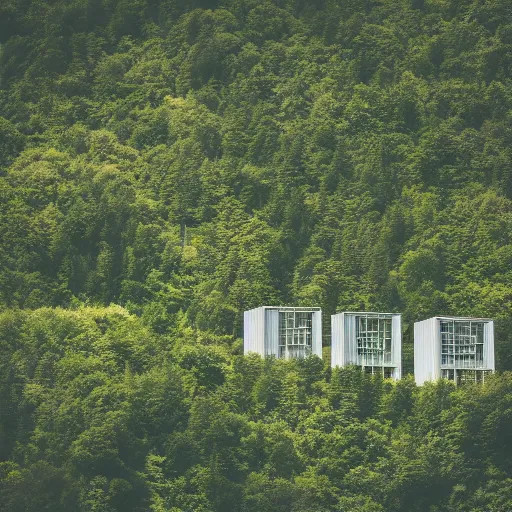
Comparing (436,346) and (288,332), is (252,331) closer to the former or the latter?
(288,332)

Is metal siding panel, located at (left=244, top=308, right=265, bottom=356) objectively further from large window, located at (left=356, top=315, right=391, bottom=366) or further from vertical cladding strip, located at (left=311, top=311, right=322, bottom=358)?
large window, located at (left=356, top=315, right=391, bottom=366)

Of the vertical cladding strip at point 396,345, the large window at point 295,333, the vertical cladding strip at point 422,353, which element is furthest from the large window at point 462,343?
the large window at point 295,333

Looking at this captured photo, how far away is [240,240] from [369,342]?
15.1m

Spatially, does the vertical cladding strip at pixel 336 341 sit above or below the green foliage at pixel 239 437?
above

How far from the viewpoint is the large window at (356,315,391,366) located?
68438 millimetres

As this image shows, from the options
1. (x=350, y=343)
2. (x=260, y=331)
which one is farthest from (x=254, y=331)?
(x=350, y=343)

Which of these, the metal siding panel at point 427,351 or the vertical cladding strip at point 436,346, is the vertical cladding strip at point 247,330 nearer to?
the metal siding panel at point 427,351

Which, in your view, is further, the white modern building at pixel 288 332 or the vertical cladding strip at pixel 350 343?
the white modern building at pixel 288 332

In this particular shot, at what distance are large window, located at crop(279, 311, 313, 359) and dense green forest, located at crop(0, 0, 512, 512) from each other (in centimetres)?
48

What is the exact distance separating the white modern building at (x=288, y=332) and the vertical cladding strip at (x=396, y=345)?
98.6 inches

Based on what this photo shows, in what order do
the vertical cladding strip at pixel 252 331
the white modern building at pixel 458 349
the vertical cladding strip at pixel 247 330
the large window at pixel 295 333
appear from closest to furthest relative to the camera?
the white modern building at pixel 458 349 → the large window at pixel 295 333 → the vertical cladding strip at pixel 252 331 → the vertical cladding strip at pixel 247 330

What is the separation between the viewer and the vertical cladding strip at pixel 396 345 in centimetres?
6856

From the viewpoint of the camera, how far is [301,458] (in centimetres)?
6738

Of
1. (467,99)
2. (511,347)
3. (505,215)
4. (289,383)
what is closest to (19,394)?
(289,383)
